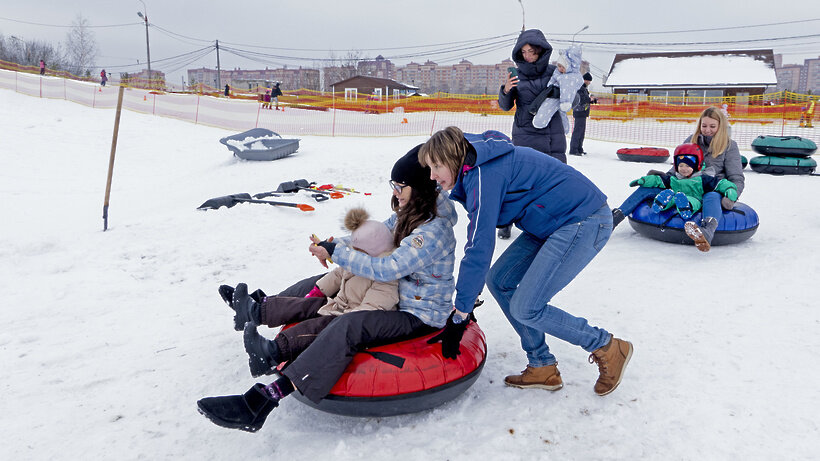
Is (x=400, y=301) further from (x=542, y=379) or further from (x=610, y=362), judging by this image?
(x=610, y=362)

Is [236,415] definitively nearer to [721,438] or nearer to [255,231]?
[721,438]

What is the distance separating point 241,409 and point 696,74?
40722 millimetres

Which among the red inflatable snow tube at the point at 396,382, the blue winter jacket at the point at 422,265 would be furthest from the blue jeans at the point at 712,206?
the red inflatable snow tube at the point at 396,382

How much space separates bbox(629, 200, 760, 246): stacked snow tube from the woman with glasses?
11.7 feet

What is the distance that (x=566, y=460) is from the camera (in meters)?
2.46

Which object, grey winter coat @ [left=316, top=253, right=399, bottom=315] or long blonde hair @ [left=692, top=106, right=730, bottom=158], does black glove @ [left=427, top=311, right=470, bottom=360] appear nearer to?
grey winter coat @ [left=316, top=253, right=399, bottom=315]

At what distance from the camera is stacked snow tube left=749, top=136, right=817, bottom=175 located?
1009cm

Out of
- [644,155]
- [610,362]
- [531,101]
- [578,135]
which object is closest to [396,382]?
[610,362]

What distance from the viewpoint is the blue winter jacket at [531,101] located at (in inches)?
214

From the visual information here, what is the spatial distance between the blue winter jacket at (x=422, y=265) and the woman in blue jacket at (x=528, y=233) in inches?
7.5

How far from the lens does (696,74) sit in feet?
118

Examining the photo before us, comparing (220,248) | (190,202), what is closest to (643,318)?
(220,248)

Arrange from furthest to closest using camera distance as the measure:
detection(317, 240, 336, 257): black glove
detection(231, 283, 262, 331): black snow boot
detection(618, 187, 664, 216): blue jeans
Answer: detection(618, 187, 664, 216): blue jeans
detection(231, 283, 262, 331): black snow boot
detection(317, 240, 336, 257): black glove

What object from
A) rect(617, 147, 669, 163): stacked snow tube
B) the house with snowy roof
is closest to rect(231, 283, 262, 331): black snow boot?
rect(617, 147, 669, 163): stacked snow tube
